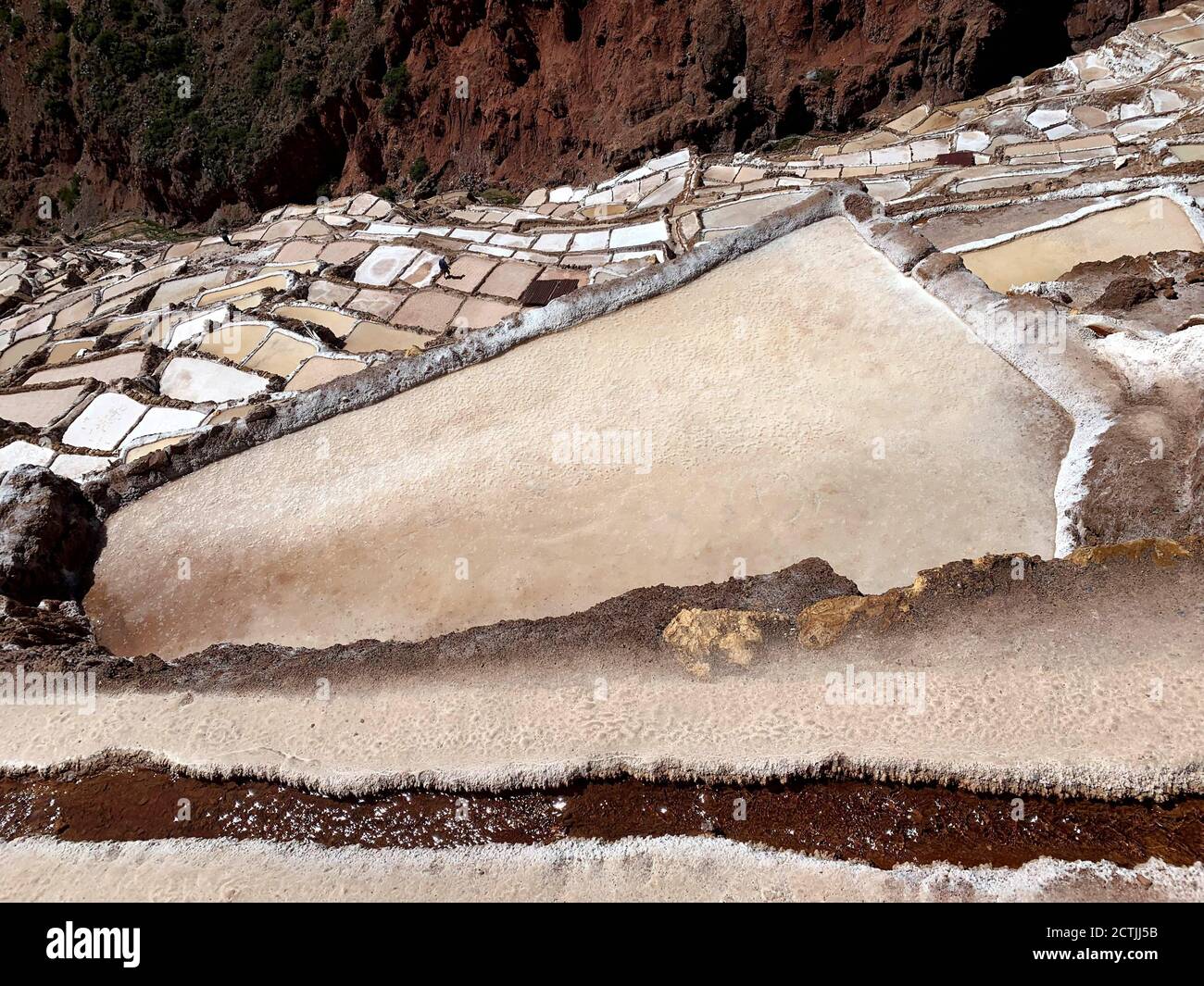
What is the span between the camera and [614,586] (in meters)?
6.80

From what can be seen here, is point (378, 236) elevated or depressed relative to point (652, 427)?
elevated

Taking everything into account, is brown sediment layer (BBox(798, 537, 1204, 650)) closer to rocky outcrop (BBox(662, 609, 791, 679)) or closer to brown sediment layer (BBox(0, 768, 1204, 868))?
rocky outcrop (BBox(662, 609, 791, 679))

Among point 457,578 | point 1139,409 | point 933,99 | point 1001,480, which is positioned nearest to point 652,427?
point 457,578

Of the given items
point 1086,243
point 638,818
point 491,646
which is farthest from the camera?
point 1086,243

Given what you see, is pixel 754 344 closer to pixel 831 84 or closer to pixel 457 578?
pixel 457 578

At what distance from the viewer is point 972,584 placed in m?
5.38

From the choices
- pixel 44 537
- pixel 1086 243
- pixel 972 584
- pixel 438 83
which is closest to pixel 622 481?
pixel 972 584

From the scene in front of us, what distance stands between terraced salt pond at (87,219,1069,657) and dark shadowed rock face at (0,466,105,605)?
249mm

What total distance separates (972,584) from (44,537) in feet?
25.5

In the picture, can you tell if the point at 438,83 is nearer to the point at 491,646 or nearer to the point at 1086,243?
the point at 1086,243

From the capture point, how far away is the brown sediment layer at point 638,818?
14.6 feet

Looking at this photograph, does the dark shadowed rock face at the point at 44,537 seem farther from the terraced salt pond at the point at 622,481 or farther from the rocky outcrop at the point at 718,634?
the rocky outcrop at the point at 718,634

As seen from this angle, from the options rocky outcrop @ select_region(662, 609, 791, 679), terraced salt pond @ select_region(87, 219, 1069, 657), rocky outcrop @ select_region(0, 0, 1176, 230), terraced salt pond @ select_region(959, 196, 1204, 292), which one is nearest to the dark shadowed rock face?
terraced salt pond @ select_region(87, 219, 1069, 657)

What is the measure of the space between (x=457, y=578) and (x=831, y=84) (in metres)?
23.7
